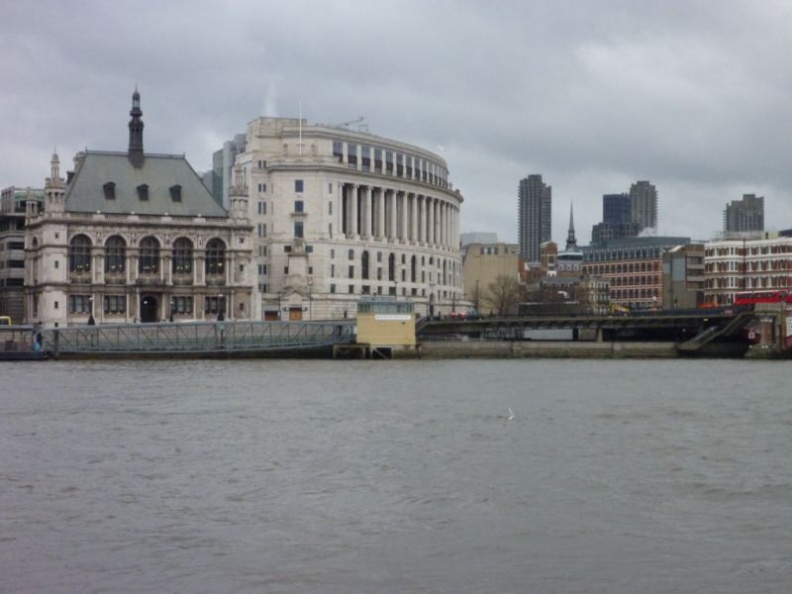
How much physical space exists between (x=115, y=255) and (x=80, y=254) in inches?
149

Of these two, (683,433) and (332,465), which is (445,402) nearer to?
(683,433)

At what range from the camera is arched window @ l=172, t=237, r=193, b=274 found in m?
154

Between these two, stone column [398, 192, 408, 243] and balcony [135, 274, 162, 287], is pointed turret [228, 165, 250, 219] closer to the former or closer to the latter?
balcony [135, 274, 162, 287]

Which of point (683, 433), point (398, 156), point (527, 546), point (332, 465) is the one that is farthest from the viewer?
point (398, 156)

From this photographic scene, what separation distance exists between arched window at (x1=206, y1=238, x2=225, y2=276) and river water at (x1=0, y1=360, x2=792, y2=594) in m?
84.8

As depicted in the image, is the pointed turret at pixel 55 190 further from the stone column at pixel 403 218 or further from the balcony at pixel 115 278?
the stone column at pixel 403 218

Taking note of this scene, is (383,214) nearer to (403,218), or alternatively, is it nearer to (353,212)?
(403,218)

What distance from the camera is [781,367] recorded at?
110 metres

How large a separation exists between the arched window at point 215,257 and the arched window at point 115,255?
9937mm

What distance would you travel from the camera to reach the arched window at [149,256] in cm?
15200

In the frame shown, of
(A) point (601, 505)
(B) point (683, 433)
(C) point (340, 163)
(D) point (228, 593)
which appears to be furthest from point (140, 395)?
(C) point (340, 163)

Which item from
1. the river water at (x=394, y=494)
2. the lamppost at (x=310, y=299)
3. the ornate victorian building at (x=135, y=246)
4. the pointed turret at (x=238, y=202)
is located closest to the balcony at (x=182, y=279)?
the ornate victorian building at (x=135, y=246)

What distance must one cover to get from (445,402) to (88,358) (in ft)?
192

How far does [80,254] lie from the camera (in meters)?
149
